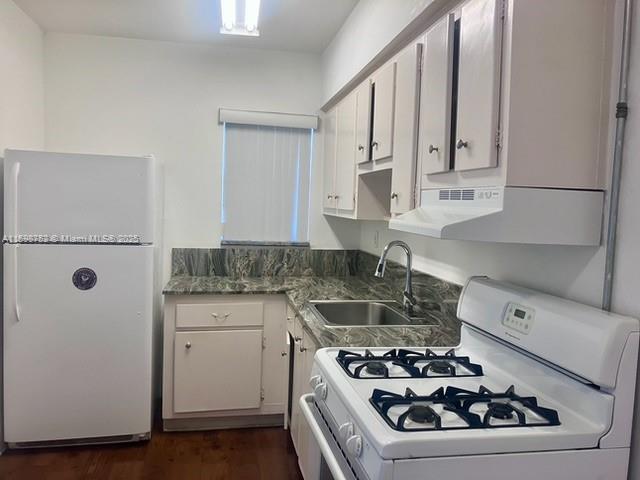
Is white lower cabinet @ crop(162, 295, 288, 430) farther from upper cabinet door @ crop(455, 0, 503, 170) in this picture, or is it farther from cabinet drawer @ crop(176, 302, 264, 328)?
upper cabinet door @ crop(455, 0, 503, 170)

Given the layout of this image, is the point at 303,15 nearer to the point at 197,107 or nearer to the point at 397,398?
the point at 197,107

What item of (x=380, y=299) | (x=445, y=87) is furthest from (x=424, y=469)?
(x=380, y=299)

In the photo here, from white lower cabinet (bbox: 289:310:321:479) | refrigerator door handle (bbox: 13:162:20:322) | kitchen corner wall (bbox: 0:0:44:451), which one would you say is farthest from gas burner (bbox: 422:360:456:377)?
kitchen corner wall (bbox: 0:0:44:451)

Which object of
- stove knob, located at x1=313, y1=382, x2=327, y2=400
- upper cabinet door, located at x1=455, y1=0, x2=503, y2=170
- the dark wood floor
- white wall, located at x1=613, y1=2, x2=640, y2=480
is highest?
upper cabinet door, located at x1=455, y1=0, x2=503, y2=170

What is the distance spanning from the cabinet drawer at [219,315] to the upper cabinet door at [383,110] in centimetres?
126

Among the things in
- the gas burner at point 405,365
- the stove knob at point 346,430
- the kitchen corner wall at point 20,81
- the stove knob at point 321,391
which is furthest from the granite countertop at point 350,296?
the kitchen corner wall at point 20,81

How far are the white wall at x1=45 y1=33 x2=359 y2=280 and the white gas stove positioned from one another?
2226mm

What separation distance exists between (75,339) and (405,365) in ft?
6.40

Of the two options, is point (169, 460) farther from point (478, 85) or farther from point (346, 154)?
point (478, 85)

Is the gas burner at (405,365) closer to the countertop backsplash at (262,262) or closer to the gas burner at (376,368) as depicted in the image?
the gas burner at (376,368)

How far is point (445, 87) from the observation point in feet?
5.32

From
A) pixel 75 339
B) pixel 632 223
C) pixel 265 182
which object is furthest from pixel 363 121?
pixel 75 339

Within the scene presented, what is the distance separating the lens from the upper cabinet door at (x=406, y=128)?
6.26 feet

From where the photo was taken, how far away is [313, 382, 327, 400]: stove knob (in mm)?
1529
